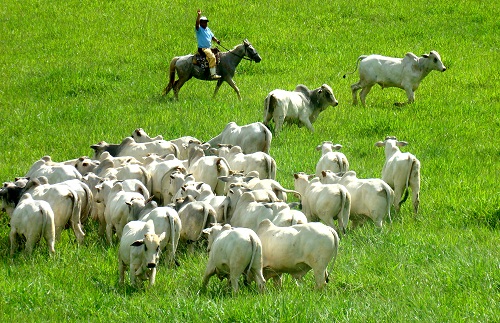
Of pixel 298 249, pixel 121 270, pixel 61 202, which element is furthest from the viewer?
pixel 61 202

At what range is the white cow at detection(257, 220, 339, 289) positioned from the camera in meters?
9.78

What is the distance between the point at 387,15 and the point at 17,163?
17.4m

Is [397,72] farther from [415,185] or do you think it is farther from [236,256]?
[236,256]

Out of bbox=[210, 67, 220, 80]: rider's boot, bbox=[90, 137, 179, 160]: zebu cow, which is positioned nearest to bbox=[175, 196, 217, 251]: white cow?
bbox=[90, 137, 179, 160]: zebu cow

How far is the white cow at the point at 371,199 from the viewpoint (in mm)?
12391

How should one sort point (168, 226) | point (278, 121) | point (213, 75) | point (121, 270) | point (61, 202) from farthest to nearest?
1. point (213, 75)
2. point (278, 121)
3. point (61, 202)
4. point (168, 226)
5. point (121, 270)

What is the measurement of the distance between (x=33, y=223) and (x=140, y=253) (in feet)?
7.11

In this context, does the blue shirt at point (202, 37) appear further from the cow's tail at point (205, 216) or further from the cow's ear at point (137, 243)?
the cow's ear at point (137, 243)

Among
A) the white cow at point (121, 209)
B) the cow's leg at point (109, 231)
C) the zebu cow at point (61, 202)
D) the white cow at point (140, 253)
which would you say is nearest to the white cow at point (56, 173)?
the zebu cow at point (61, 202)

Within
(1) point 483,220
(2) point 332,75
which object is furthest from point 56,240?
(2) point 332,75

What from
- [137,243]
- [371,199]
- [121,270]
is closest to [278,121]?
[371,199]

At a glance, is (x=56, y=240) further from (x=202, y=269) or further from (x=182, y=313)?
(x=182, y=313)

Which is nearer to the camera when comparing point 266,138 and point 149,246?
point 149,246

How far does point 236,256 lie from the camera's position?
31.8 ft
